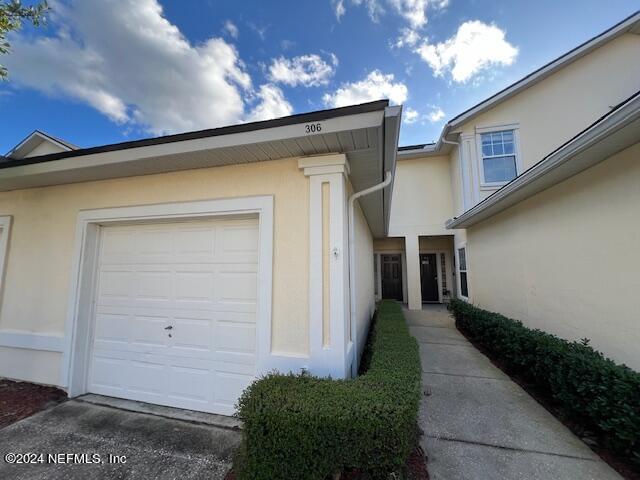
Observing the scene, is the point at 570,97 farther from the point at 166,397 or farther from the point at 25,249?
the point at 25,249

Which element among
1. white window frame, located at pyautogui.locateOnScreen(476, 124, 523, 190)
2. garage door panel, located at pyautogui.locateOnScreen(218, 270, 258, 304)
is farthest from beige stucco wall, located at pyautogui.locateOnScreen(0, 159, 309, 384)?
white window frame, located at pyautogui.locateOnScreen(476, 124, 523, 190)

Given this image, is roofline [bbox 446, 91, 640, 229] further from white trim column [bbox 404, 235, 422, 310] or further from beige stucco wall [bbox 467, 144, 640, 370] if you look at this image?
white trim column [bbox 404, 235, 422, 310]

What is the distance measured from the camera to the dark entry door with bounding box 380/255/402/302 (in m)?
12.6

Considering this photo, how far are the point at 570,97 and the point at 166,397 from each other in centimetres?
1269

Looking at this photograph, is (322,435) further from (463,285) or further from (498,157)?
(498,157)

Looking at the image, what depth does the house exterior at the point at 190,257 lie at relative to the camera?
2775 millimetres

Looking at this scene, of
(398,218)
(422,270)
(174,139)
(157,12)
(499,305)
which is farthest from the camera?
(422,270)

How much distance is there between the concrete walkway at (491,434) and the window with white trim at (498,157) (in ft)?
21.3

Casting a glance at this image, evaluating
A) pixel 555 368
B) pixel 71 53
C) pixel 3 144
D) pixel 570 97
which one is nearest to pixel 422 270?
pixel 570 97

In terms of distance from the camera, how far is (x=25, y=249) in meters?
4.13

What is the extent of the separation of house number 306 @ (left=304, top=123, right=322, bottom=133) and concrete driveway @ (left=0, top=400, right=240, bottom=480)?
10.8 ft

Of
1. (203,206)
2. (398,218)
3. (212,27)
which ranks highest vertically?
(212,27)

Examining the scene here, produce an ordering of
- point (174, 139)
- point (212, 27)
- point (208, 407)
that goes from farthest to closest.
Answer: point (212, 27)
point (208, 407)
point (174, 139)

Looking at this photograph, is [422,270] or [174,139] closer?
[174,139]
